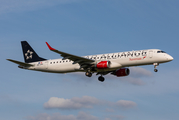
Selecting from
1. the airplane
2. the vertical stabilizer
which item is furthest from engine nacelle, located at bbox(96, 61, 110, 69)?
the vertical stabilizer

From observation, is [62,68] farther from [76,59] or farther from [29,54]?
[29,54]

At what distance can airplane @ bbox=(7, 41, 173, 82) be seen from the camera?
5106 cm

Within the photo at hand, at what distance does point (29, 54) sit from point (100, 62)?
54.2 feet

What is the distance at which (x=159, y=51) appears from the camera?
51562mm

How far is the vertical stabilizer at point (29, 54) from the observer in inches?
2376

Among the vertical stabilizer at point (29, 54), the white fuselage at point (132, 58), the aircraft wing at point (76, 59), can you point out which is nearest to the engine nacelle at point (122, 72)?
the white fuselage at point (132, 58)

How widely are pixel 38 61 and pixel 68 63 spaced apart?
23.4ft

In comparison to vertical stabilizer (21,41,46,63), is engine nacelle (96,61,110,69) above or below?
below

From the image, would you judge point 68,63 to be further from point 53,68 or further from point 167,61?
point 167,61

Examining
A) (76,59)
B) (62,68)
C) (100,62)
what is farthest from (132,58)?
(62,68)

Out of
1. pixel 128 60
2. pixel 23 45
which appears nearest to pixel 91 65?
pixel 128 60

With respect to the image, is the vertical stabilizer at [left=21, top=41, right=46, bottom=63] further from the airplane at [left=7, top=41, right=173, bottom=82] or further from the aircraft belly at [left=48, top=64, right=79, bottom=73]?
the aircraft belly at [left=48, top=64, right=79, bottom=73]

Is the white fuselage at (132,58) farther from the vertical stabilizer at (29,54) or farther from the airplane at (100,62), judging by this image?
the vertical stabilizer at (29,54)

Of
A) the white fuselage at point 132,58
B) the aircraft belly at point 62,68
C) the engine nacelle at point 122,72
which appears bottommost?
the engine nacelle at point 122,72
